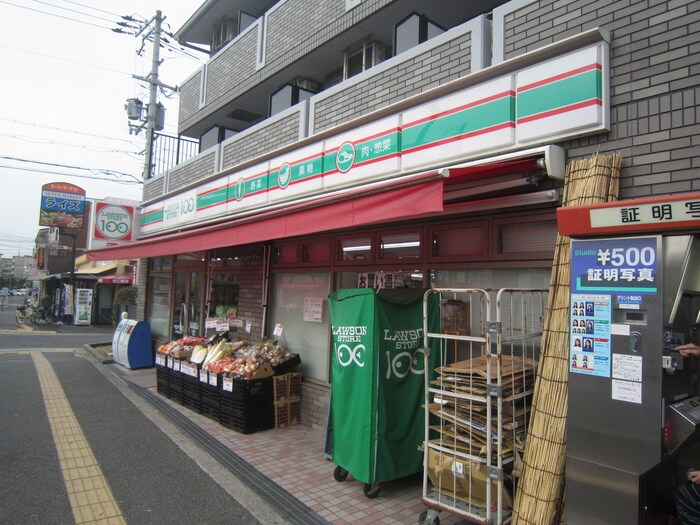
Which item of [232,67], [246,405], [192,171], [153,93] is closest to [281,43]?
[232,67]

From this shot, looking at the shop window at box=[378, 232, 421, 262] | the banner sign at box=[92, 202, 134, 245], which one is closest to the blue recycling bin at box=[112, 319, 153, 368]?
the banner sign at box=[92, 202, 134, 245]

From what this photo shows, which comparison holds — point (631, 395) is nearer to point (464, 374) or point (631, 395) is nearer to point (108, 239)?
point (464, 374)

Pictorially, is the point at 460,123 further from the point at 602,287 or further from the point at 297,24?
the point at 297,24

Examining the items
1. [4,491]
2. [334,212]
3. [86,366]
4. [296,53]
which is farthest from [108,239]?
[334,212]

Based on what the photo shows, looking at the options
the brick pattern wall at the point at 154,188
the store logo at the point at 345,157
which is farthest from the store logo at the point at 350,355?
the brick pattern wall at the point at 154,188

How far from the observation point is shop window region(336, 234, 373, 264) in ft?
20.1

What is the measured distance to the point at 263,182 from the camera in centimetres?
795

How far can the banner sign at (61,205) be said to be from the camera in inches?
799

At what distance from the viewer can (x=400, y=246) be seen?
223 inches

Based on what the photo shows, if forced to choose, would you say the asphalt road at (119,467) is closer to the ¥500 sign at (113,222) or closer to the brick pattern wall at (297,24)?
the ¥500 sign at (113,222)

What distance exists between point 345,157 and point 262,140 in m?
2.86

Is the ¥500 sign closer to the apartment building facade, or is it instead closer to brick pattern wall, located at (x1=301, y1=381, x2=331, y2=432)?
the apartment building facade

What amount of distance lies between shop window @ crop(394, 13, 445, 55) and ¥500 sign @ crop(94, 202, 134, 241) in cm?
1025

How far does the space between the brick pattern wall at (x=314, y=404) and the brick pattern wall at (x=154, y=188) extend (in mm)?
8540
